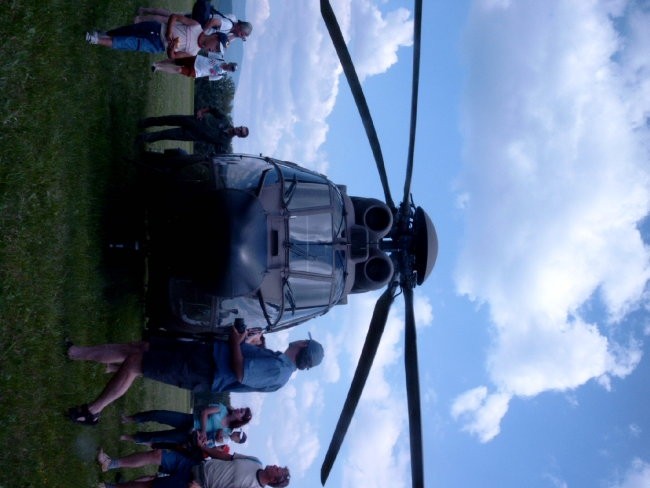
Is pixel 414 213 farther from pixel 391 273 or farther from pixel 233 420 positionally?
pixel 233 420

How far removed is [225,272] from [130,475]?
6.26 m

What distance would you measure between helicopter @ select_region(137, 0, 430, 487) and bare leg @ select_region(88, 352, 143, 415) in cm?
88

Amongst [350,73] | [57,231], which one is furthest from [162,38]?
[57,231]

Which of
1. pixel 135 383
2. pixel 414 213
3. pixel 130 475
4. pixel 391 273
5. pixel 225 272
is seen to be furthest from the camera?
pixel 135 383

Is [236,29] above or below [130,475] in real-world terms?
above

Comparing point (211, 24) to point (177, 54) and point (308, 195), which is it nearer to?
point (177, 54)

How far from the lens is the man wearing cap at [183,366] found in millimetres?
6848

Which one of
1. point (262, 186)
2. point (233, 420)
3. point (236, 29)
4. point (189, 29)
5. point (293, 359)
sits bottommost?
point (233, 420)

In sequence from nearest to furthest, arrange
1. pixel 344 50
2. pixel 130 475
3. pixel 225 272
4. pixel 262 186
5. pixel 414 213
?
pixel 225 272 < pixel 262 186 < pixel 344 50 < pixel 414 213 < pixel 130 475

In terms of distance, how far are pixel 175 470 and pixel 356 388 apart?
2991 millimetres

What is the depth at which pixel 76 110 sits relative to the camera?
770 cm

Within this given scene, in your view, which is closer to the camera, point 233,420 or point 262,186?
point 262,186

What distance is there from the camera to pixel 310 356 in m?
8.23

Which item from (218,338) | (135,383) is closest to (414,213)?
(218,338)
